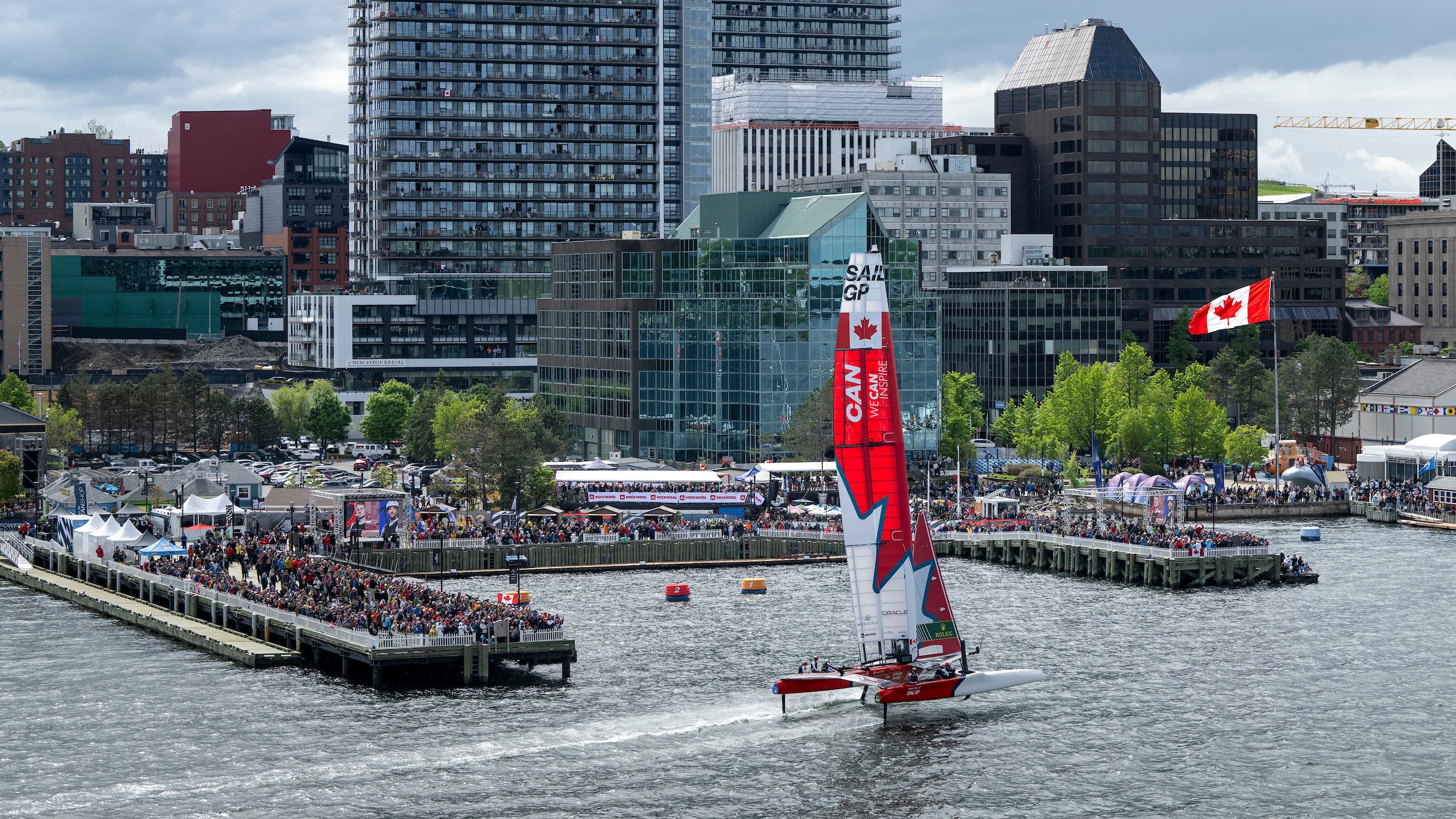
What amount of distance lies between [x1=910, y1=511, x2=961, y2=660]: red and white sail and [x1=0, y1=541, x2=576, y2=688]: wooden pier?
1658cm

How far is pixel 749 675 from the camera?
90438mm

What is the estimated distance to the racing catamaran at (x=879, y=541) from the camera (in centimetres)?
8156

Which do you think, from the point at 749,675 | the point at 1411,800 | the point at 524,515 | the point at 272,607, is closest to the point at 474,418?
the point at 524,515

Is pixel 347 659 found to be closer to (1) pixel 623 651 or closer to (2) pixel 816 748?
(1) pixel 623 651

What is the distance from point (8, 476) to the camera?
149625mm

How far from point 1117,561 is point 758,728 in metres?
53.1

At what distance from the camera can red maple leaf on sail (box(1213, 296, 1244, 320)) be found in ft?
520

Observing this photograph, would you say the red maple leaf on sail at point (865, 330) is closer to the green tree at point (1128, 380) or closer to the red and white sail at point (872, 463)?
the red and white sail at point (872, 463)

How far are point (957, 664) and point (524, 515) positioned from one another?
Answer: 61.2 metres

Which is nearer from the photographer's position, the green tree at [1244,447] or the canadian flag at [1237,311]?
the canadian flag at [1237,311]

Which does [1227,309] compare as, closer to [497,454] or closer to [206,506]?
[497,454]

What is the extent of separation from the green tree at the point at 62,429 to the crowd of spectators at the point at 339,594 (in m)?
71.1

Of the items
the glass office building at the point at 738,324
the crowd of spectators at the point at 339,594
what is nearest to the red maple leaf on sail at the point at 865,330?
the crowd of spectators at the point at 339,594

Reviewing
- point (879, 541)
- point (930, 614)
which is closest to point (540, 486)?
point (930, 614)
